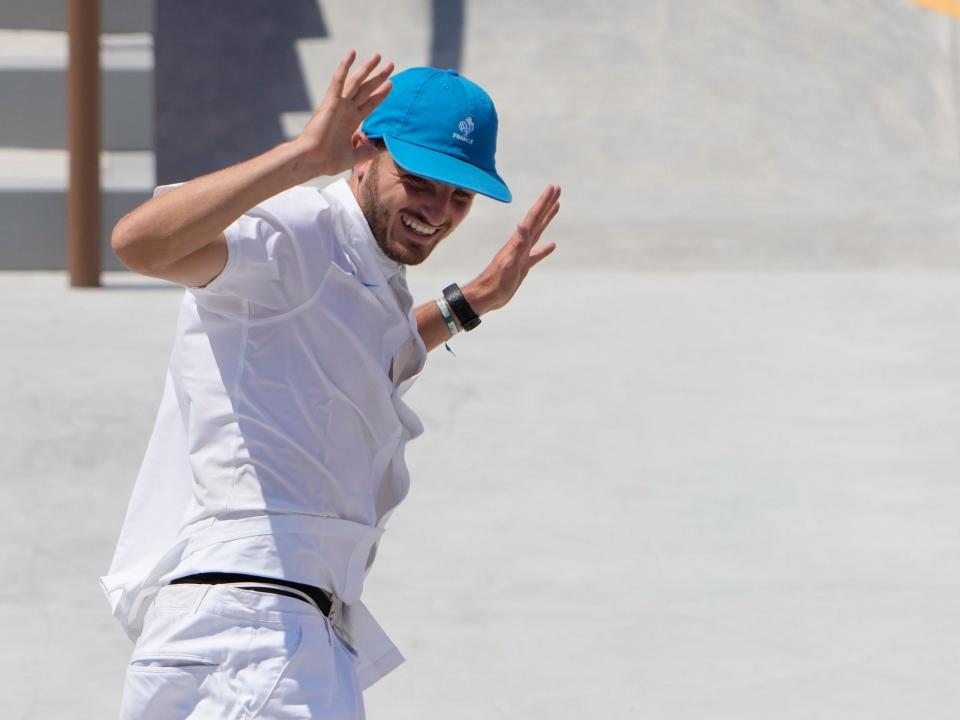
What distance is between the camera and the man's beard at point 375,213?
2.29m

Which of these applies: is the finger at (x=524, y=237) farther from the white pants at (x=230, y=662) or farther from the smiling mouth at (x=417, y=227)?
the white pants at (x=230, y=662)

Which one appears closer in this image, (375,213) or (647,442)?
(375,213)

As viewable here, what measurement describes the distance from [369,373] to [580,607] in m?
2.61

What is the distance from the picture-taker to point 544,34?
11.7 metres

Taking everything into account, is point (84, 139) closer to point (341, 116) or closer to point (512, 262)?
point (512, 262)

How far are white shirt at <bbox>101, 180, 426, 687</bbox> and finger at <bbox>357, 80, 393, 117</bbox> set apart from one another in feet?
0.53

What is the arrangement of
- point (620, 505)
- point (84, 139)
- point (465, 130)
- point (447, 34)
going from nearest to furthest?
point (465, 130), point (620, 505), point (84, 139), point (447, 34)

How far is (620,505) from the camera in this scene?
542cm

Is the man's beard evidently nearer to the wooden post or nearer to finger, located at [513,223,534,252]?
finger, located at [513,223,534,252]

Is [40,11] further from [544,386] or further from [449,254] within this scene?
[544,386]

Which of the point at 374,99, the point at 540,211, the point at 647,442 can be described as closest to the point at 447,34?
the point at 647,442

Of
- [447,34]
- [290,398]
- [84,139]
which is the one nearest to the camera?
[290,398]

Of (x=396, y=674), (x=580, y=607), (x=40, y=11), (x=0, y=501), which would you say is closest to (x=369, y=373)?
(x=396, y=674)

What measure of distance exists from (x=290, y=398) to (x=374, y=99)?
1.49ft
